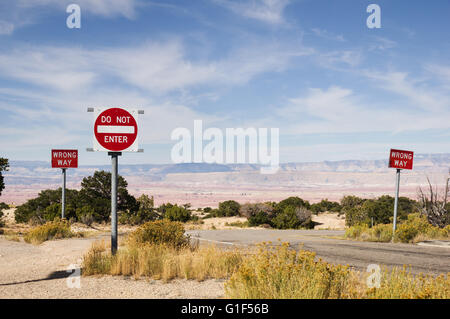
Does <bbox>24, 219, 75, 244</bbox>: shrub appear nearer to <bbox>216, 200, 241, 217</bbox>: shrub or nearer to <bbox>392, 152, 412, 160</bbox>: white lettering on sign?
<bbox>392, 152, 412, 160</bbox>: white lettering on sign

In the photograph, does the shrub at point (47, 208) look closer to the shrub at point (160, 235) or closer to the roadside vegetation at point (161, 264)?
the shrub at point (160, 235)

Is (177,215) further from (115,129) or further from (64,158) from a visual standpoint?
(115,129)

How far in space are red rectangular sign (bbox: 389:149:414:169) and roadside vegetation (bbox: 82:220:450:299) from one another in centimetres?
858

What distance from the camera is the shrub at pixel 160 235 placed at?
32.1 ft

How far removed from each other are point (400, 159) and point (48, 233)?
15596mm

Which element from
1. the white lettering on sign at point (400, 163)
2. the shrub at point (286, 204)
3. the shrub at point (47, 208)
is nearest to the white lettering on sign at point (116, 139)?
the white lettering on sign at point (400, 163)

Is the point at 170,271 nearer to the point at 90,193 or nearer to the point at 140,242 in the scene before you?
the point at 140,242

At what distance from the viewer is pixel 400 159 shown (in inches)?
635

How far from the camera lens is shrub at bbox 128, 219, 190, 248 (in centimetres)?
977

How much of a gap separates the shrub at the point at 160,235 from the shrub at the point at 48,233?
6.89m

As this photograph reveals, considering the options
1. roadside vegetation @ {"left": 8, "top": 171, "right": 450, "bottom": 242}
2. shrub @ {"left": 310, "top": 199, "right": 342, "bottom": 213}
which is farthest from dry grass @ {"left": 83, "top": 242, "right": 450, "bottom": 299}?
shrub @ {"left": 310, "top": 199, "right": 342, "bottom": 213}

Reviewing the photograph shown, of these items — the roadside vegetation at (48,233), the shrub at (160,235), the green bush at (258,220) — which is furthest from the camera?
the green bush at (258,220)

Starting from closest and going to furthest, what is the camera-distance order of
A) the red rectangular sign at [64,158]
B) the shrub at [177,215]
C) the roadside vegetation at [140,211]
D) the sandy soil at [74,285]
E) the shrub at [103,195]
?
the sandy soil at [74,285], the red rectangular sign at [64,158], the roadside vegetation at [140,211], the shrub at [103,195], the shrub at [177,215]
